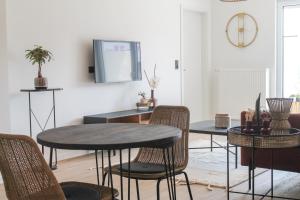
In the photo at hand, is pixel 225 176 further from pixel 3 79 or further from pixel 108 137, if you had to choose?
pixel 3 79

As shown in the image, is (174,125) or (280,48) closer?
(174,125)

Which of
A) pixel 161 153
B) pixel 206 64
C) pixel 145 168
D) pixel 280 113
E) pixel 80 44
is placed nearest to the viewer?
pixel 145 168

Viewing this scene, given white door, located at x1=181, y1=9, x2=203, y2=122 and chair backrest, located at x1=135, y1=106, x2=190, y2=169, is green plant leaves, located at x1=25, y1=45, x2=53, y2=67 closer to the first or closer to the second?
chair backrest, located at x1=135, y1=106, x2=190, y2=169

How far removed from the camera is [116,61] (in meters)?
5.95

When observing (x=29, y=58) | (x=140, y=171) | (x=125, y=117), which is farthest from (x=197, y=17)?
(x=140, y=171)

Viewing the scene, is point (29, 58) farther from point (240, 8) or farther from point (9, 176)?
point (240, 8)

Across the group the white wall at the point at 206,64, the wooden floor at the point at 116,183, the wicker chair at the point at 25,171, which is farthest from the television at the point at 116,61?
the wicker chair at the point at 25,171

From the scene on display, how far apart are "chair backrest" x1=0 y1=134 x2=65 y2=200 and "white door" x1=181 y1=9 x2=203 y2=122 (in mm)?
5708

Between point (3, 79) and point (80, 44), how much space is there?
1473mm

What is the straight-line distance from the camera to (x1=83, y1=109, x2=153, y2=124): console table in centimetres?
541

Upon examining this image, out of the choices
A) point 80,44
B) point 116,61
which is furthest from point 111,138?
point 116,61

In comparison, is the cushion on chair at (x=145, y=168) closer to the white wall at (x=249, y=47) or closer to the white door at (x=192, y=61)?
the white door at (x=192, y=61)

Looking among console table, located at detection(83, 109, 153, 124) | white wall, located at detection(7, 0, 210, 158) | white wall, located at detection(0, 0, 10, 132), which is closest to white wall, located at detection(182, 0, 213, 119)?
white wall, located at detection(7, 0, 210, 158)

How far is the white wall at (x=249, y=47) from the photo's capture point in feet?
24.9
